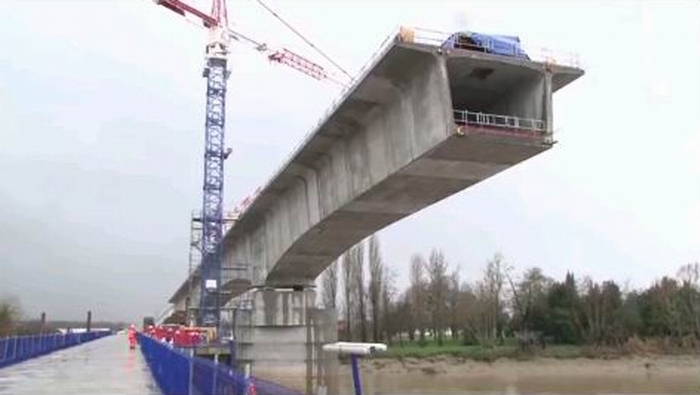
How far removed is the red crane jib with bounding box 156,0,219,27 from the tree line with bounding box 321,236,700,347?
105 feet

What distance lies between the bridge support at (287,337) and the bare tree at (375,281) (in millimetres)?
45803

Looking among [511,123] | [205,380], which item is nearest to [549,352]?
[511,123]

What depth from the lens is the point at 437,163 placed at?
22078mm

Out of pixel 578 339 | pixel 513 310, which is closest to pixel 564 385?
pixel 578 339

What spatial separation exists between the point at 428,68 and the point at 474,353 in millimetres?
63123

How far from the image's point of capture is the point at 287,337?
44.8 m

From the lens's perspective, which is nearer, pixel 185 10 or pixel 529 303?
pixel 185 10

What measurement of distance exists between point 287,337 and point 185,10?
145 feet

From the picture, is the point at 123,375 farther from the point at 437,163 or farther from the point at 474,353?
the point at 474,353

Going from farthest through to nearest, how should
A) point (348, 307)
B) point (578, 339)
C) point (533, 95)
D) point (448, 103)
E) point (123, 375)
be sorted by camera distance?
point (348, 307)
point (578, 339)
point (123, 375)
point (533, 95)
point (448, 103)

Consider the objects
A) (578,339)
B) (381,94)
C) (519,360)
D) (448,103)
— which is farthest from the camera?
(578,339)

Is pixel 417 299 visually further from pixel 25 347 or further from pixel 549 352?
pixel 25 347

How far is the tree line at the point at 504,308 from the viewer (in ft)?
278

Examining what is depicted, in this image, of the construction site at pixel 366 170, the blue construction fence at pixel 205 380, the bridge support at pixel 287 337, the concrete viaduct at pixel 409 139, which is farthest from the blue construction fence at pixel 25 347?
the blue construction fence at pixel 205 380
